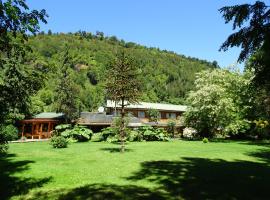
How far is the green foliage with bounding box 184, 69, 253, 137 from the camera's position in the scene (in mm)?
44806

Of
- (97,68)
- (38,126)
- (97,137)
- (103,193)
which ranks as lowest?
(103,193)

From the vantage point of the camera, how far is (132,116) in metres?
54.8

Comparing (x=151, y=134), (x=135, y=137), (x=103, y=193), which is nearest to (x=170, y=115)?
(x=151, y=134)

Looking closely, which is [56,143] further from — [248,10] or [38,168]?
[248,10]

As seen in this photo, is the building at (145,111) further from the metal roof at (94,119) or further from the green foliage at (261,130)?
the green foliage at (261,130)

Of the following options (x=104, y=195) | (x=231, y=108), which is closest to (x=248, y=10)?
(x=104, y=195)

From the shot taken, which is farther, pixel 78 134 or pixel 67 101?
pixel 67 101

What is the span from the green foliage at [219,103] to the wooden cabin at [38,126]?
2160cm

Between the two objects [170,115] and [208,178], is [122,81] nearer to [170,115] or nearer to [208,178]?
[208,178]

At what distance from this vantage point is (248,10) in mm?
7602

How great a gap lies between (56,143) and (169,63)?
168 meters

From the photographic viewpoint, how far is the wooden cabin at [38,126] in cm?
4575

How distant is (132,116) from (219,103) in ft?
55.6

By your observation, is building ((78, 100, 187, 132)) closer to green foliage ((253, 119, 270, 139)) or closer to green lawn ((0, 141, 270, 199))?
green foliage ((253, 119, 270, 139))
